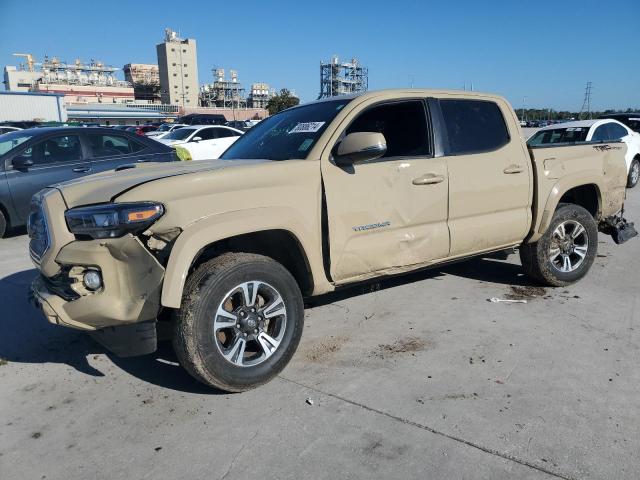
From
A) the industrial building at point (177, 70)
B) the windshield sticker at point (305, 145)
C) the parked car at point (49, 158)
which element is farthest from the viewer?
the industrial building at point (177, 70)

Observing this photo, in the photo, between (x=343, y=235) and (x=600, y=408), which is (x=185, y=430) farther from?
(x=600, y=408)

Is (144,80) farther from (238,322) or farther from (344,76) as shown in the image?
(238,322)

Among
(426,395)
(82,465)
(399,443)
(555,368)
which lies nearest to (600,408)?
(555,368)

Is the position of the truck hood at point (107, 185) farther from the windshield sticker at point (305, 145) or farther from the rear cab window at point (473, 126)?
the rear cab window at point (473, 126)

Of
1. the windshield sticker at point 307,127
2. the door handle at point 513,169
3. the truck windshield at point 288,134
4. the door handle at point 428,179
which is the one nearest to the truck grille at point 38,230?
the truck windshield at point 288,134

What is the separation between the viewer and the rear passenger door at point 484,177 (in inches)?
167

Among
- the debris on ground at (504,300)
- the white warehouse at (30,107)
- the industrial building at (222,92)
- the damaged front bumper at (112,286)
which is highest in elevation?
the industrial building at (222,92)

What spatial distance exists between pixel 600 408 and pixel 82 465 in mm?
2853

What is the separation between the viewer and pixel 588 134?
10.7 m

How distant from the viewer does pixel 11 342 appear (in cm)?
413

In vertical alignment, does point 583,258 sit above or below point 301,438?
above

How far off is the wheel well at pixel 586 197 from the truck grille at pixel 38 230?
4789mm

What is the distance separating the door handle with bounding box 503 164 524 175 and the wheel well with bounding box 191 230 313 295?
2.14 m

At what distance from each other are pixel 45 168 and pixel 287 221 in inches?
249
